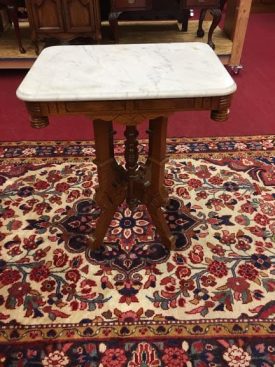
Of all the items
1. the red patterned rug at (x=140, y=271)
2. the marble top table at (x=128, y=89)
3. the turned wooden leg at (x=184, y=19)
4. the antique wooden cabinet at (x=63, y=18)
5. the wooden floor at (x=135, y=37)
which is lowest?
the red patterned rug at (x=140, y=271)

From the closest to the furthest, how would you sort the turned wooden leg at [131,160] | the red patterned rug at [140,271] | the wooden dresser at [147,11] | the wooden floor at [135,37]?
the red patterned rug at [140,271] → the turned wooden leg at [131,160] → the wooden dresser at [147,11] → the wooden floor at [135,37]

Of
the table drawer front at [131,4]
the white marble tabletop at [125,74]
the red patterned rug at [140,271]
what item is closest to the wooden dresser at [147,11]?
the table drawer front at [131,4]

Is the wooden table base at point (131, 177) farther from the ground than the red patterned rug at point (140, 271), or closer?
farther from the ground

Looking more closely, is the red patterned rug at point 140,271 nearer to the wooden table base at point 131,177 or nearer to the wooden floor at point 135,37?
the wooden table base at point 131,177

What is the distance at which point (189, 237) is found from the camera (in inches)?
74.0

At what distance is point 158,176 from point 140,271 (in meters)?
0.50

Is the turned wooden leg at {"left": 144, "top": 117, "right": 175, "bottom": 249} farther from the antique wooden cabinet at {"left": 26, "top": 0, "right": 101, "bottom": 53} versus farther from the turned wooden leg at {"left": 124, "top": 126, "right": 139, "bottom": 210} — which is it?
the antique wooden cabinet at {"left": 26, "top": 0, "right": 101, "bottom": 53}

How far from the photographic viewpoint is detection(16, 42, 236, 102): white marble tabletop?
1.18m

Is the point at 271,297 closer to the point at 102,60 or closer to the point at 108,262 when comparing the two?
the point at 108,262

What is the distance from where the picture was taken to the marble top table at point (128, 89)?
3.90 ft

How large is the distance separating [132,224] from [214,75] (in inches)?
38.5

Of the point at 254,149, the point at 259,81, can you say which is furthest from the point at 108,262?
the point at 259,81

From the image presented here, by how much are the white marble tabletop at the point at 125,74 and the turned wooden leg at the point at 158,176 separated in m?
0.20

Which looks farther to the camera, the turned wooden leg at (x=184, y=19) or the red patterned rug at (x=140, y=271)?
the turned wooden leg at (x=184, y=19)
